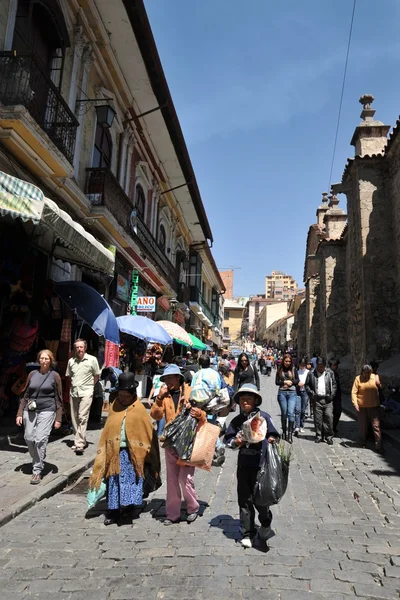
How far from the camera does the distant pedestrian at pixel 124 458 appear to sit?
13.0ft

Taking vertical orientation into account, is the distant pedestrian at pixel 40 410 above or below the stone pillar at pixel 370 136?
below

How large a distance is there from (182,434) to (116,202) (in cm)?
800

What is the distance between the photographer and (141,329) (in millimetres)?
10438

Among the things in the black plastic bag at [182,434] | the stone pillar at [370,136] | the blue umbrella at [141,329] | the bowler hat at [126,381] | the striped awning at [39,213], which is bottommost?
the black plastic bag at [182,434]

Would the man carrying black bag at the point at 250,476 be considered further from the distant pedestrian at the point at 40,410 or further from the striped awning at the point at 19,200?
the striped awning at the point at 19,200

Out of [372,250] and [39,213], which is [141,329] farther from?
[372,250]

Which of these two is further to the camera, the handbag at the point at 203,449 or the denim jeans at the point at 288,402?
Answer: the denim jeans at the point at 288,402

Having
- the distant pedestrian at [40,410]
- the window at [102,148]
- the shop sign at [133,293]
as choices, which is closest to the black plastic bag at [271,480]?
the distant pedestrian at [40,410]

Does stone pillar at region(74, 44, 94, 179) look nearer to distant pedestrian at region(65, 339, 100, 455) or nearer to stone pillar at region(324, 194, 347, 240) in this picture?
distant pedestrian at region(65, 339, 100, 455)

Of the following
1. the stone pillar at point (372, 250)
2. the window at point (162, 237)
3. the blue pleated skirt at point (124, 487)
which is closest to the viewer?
the blue pleated skirt at point (124, 487)

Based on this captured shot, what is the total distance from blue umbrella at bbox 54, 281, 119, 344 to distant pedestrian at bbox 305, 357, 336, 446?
4.04 metres

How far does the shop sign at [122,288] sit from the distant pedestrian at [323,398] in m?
6.43

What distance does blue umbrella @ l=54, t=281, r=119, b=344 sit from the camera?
812 cm

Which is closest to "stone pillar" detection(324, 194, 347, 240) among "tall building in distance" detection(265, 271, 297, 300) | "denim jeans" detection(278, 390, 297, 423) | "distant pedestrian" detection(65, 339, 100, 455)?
"denim jeans" detection(278, 390, 297, 423)
